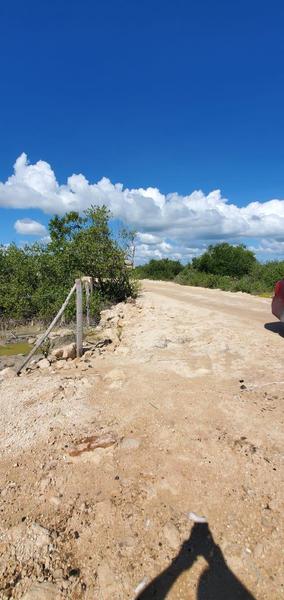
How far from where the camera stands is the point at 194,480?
113 inches

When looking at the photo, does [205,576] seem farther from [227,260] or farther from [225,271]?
[227,260]

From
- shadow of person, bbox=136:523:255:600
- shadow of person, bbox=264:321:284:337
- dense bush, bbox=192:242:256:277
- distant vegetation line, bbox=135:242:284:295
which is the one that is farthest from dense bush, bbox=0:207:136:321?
dense bush, bbox=192:242:256:277

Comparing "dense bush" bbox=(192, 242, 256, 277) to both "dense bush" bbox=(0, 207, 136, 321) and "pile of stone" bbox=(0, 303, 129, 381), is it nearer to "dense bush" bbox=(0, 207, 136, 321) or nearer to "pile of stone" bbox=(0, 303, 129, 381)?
"dense bush" bbox=(0, 207, 136, 321)

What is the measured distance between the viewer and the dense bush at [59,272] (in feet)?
41.1

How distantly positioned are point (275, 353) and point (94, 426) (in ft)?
12.5

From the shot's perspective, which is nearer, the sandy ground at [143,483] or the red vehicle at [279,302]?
the sandy ground at [143,483]

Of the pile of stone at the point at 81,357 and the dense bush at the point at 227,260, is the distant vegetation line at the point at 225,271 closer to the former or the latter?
the dense bush at the point at 227,260

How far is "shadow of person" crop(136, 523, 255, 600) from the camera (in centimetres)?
196

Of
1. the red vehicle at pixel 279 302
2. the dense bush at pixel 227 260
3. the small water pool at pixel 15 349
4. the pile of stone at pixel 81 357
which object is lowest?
the small water pool at pixel 15 349

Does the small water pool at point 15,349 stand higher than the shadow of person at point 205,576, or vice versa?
the shadow of person at point 205,576

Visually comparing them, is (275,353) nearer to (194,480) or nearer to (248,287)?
(194,480)

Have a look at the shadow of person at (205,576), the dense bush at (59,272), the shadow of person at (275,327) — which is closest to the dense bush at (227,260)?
the dense bush at (59,272)

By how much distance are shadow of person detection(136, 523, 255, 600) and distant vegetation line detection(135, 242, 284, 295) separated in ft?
44.2

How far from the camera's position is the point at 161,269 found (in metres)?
43.1
